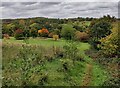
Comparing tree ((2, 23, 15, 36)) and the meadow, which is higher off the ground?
tree ((2, 23, 15, 36))

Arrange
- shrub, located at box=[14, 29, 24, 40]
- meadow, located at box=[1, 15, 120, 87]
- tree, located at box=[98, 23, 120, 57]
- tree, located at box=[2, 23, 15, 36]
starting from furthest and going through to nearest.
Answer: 1. tree, located at box=[2, 23, 15, 36]
2. shrub, located at box=[14, 29, 24, 40]
3. tree, located at box=[98, 23, 120, 57]
4. meadow, located at box=[1, 15, 120, 87]

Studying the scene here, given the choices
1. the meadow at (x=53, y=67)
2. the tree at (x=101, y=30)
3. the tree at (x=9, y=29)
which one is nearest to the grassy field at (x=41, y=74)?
the meadow at (x=53, y=67)

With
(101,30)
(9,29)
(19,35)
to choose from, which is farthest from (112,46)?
(9,29)

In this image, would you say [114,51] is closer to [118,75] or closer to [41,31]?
[118,75]

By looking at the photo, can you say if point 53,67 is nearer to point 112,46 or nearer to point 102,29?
point 112,46

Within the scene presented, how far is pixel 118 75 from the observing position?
1502 cm

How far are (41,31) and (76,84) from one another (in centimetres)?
2563

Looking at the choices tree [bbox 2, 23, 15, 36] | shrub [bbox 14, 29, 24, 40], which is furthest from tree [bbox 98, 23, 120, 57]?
tree [bbox 2, 23, 15, 36]

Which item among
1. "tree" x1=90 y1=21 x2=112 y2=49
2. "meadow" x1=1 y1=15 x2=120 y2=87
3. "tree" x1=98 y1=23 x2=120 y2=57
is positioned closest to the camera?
"meadow" x1=1 y1=15 x2=120 y2=87

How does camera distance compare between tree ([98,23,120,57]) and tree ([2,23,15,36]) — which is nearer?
tree ([98,23,120,57])

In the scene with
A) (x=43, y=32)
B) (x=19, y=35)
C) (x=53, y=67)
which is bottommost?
(x=53, y=67)

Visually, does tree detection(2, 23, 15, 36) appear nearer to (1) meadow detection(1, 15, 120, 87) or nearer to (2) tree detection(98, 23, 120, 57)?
(1) meadow detection(1, 15, 120, 87)

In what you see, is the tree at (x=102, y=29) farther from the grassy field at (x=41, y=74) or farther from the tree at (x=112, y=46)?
the grassy field at (x=41, y=74)

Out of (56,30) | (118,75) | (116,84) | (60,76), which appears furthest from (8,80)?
(56,30)
